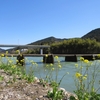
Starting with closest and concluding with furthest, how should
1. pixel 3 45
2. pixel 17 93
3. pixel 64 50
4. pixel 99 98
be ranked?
1. pixel 99 98
2. pixel 17 93
3. pixel 3 45
4. pixel 64 50

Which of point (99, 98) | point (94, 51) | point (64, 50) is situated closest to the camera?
point (99, 98)

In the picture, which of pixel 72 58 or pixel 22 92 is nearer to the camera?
pixel 22 92

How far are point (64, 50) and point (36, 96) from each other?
97116 millimetres

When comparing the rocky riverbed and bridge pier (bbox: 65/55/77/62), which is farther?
bridge pier (bbox: 65/55/77/62)

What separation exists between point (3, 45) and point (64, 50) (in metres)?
36.0

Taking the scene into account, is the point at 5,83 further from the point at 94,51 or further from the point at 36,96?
the point at 94,51

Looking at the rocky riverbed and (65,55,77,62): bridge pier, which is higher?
the rocky riverbed

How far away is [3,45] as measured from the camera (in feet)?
243

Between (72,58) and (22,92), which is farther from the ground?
(22,92)

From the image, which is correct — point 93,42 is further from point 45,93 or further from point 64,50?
point 45,93

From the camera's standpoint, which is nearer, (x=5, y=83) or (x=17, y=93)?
(x=17, y=93)

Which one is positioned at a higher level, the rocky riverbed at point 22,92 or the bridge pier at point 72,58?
the rocky riverbed at point 22,92

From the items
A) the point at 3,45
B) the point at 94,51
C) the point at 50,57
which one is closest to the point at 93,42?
the point at 94,51

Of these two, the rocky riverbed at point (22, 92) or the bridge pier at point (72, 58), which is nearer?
the rocky riverbed at point (22, 92)
